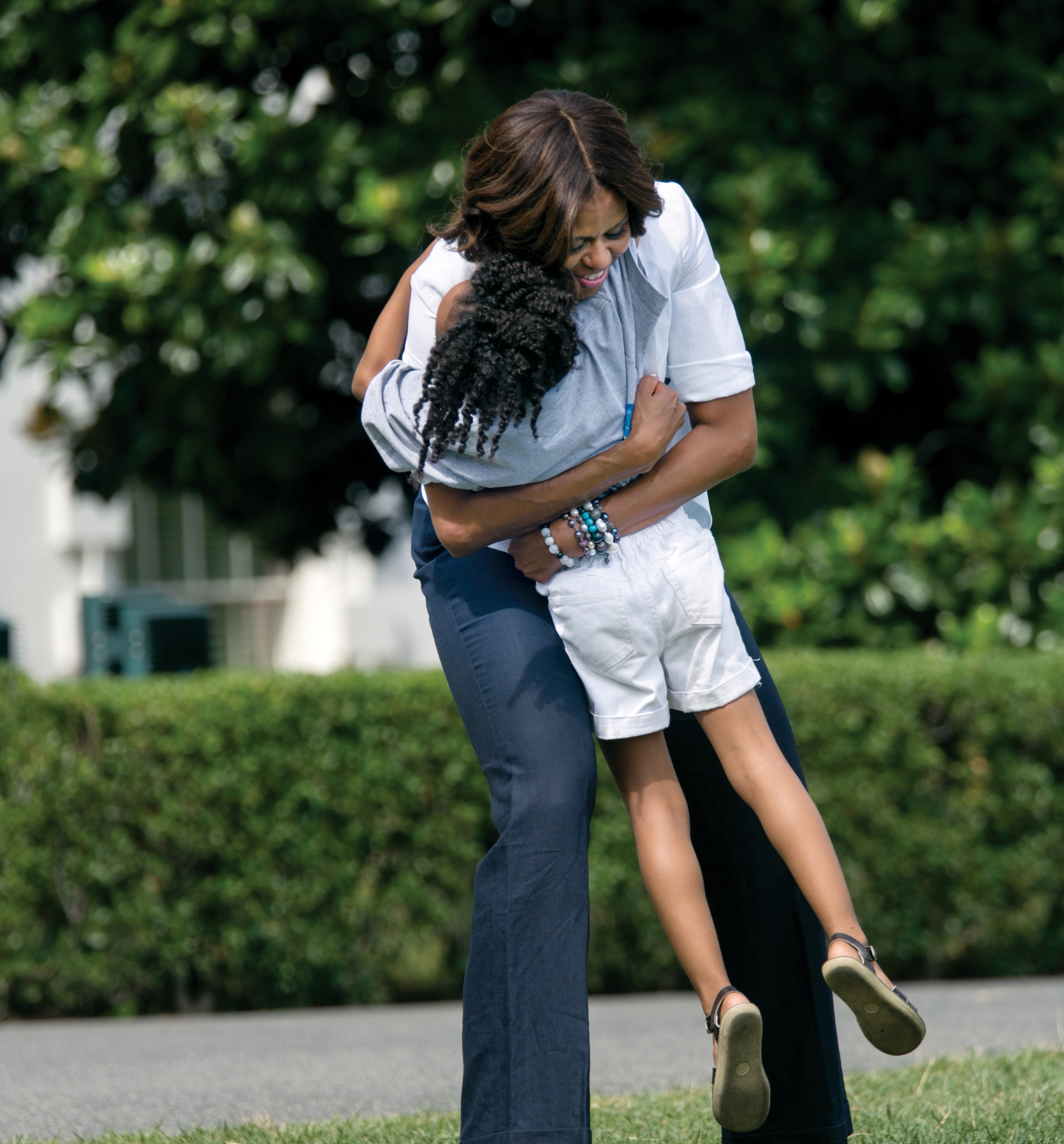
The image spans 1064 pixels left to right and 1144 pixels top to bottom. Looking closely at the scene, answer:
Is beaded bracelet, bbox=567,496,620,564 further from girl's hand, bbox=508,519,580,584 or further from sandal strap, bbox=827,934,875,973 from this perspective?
sandal strap, bbox=827,934,875,973

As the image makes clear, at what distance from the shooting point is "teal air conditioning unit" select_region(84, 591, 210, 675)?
6.12m

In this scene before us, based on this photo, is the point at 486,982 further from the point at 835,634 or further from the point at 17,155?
the point at 17,155

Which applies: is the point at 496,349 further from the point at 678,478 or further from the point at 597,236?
the point at 678,478

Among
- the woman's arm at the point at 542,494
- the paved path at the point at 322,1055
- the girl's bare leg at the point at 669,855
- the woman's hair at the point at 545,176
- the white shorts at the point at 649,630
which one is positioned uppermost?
the woman's hair at the point at 545,176

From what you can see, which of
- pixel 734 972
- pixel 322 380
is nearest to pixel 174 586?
pixel 322 380

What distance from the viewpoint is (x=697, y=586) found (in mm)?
2539

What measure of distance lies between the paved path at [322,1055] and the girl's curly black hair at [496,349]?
6.61ft

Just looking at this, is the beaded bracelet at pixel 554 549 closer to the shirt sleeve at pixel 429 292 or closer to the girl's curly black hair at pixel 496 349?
the girl's curly black hair at pixel 496 349

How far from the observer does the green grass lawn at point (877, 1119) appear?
3166mm

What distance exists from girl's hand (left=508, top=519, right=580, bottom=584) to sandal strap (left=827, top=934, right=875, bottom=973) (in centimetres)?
75

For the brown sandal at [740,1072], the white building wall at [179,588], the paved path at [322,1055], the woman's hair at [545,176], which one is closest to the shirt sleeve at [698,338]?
the woman's hair at [545,176]

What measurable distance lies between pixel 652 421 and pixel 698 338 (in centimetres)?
20

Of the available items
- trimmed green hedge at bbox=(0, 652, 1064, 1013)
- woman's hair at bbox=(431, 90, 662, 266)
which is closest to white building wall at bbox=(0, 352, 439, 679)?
trimmed green hedge at bbox=(0, 652, 1064, 1013)

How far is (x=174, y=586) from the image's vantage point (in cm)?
1395
